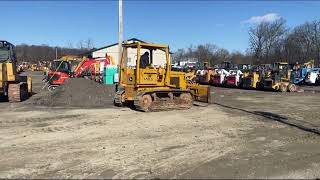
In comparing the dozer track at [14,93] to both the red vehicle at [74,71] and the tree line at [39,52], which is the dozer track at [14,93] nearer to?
the red vehicle at [74,71]

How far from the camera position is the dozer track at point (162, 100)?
15344 mm

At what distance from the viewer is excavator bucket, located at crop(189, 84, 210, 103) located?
59.7 feet

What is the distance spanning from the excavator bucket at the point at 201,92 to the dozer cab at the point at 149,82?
150 cm

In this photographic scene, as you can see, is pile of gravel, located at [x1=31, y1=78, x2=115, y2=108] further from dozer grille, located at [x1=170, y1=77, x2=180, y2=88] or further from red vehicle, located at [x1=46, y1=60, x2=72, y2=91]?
red vehicle, located at [x1=46, y1=60, x2=72, y2=91]

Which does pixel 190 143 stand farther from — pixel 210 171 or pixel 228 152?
pixel 210 171

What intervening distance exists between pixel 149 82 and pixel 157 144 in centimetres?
644

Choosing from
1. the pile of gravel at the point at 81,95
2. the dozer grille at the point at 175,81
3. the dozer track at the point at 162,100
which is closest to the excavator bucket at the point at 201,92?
the dozer grille at the point at 175,81

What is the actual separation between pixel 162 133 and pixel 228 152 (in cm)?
262

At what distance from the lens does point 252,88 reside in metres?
32.1

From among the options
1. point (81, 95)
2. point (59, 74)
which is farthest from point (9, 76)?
point (59, 74)

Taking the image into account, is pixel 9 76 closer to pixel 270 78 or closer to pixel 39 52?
pixel 270 78

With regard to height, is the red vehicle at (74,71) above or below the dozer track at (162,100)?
above

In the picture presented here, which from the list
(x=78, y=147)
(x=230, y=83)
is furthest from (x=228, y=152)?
(x=230, y=83)

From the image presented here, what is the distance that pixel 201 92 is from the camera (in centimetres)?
1838
